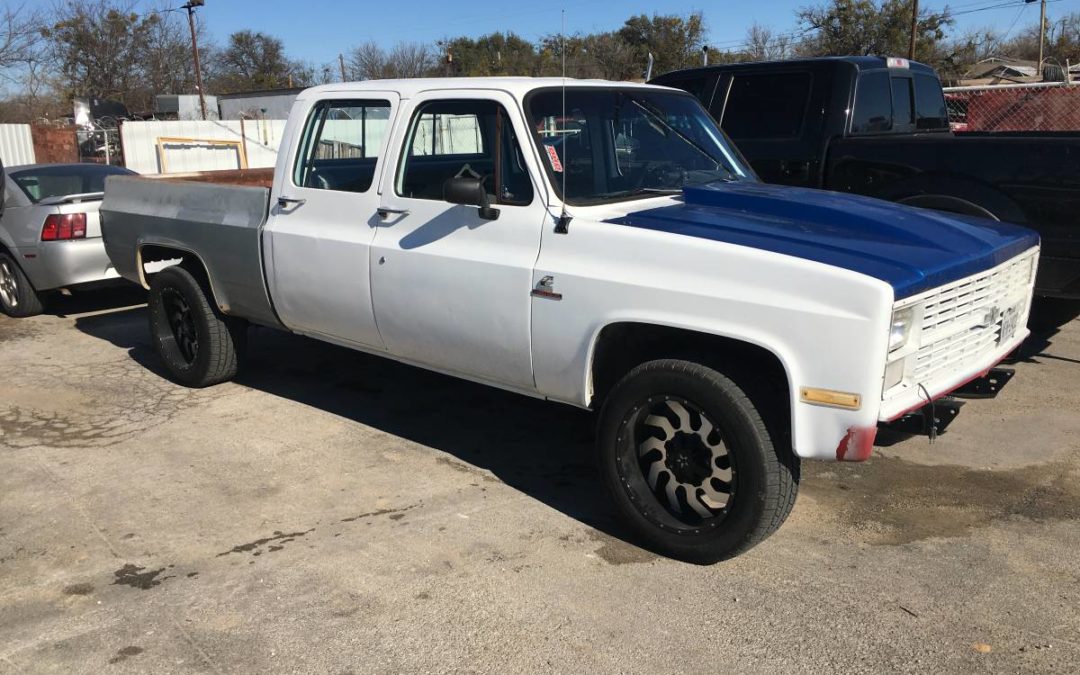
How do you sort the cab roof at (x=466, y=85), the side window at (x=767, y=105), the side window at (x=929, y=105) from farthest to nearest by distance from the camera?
the side window at (x=929, y=105)
the side window at (x=767, y=105)
the cab roof at (x=466, y=85)

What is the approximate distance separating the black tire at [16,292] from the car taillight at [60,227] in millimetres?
643

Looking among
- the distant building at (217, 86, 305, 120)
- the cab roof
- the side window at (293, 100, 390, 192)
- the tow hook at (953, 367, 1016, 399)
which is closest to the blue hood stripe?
the tow hook at (953, 367, 1016, 399)

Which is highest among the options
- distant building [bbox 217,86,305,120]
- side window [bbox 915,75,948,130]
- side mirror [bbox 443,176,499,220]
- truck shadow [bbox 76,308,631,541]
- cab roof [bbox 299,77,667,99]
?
distant building [bbox 217,86,305,120]

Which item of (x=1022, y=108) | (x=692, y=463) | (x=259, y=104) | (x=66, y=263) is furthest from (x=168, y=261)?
(x=259, y=104)

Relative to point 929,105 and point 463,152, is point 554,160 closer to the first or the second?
point 463,152

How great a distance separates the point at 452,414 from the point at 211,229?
1893 millimetres

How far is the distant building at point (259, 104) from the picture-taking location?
116 ft

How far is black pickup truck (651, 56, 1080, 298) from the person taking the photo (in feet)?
17.4

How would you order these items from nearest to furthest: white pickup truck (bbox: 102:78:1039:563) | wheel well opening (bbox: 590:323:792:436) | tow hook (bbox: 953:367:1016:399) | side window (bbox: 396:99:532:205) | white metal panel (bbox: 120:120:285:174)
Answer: white pickup truck (bbox: 102:78:1039:563), wheel well opening (bbox: 590:323:792:436), tow hook (bbox: 953:367:1016:399), side window (bbox: 396:99:532:205), white metal panel (bbox: 120:120:285:174)

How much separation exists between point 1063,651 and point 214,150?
25.0 metres

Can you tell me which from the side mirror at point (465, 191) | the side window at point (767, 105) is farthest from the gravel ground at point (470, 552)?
the side window at point (767, 105)

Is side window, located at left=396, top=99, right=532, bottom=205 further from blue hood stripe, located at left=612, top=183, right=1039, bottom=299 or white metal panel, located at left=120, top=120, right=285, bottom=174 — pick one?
white metal panel, located at left=120, top=120, right=285, bottom=174

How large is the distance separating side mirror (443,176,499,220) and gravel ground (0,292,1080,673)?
146cm

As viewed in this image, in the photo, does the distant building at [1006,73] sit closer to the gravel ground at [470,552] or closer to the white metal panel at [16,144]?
the gravel ground at [470,552]
